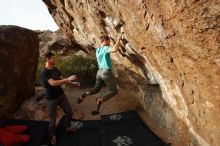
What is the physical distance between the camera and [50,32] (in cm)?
2361

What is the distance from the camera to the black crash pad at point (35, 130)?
8.98 meters

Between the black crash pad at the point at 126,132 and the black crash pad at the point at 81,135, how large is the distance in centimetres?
24

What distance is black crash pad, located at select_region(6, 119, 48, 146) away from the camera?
8983mm

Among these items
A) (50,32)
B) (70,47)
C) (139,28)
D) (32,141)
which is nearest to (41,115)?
(32,141)

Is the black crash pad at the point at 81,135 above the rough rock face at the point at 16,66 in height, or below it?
below

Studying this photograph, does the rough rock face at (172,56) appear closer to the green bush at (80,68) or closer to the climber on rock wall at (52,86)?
the climber on rock wall at (52,86)

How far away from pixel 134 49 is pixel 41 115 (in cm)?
429

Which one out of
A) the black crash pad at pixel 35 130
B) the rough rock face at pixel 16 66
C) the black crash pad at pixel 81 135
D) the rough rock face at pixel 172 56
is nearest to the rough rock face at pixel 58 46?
the rough rock face at pixel 16 66

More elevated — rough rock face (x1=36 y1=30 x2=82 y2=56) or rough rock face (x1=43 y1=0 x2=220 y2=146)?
rough rock face (x1=36 y1=30 x2=82 y2=56)

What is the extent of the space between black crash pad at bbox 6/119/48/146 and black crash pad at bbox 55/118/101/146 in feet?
1.40

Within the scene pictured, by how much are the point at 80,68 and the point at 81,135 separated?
21.9ft

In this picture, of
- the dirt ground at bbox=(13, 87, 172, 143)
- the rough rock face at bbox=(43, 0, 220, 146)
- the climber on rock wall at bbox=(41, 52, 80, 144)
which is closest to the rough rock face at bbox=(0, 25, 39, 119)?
the dirt ground at bbox=(13, 87, 172, 143)

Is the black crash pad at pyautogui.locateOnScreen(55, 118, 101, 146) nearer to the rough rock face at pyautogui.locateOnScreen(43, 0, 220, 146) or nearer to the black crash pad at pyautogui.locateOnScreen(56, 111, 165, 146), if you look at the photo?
the black crash pad at pyautogui.locateOnScreen(56, 111, 165, 146)

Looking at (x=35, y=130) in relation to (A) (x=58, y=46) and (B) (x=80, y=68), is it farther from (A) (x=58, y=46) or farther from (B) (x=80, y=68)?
(A) (x=58, y=46)
